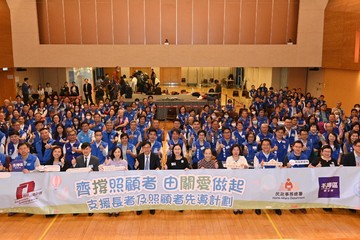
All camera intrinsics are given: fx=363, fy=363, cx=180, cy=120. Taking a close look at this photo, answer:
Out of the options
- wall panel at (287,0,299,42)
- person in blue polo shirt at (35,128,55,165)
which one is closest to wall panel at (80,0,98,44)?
wall panel at (287,0,299,42)

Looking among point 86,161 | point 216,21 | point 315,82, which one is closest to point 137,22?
point 216,21

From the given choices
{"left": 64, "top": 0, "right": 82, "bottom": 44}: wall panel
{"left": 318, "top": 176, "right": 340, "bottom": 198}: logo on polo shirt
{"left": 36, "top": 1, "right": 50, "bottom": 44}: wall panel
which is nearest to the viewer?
{"left": 318, "top": 176, "right": 340, "bottom": 198}: logo on polo shirt

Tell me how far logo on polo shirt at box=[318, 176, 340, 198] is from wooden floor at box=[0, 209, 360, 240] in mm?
500

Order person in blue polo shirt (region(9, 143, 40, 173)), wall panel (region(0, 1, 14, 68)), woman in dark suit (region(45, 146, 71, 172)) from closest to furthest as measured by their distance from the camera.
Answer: person in blue polo shirt (region(9, 143, 40, 173)) → woman in dark suit (region(45, 146, 71, 172)) → wall panel (region(0, 1, 14, 68))

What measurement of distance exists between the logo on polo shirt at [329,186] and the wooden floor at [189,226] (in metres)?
0.50

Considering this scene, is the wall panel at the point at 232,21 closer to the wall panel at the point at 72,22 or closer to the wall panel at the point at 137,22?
the wall panel at the point at 137,22

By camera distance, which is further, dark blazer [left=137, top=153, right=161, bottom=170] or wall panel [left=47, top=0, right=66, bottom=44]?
wall panel [left=47, top=0, right=66, bottom=44]

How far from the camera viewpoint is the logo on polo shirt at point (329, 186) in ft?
22.4

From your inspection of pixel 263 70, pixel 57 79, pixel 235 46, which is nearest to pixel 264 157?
pixel 235 46

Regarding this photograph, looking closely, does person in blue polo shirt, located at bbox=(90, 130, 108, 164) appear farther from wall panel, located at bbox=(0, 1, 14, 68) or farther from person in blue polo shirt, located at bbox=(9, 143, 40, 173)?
wall panel, located at bbox=(0, 1, 14, 68)

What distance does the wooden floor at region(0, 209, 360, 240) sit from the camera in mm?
6340

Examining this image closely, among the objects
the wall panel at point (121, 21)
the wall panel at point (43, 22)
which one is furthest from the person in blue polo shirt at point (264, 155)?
the wall panel at point (43, 22)

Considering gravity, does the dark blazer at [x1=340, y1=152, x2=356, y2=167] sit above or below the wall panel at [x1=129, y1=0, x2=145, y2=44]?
below

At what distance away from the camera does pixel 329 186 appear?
6.84 meters
